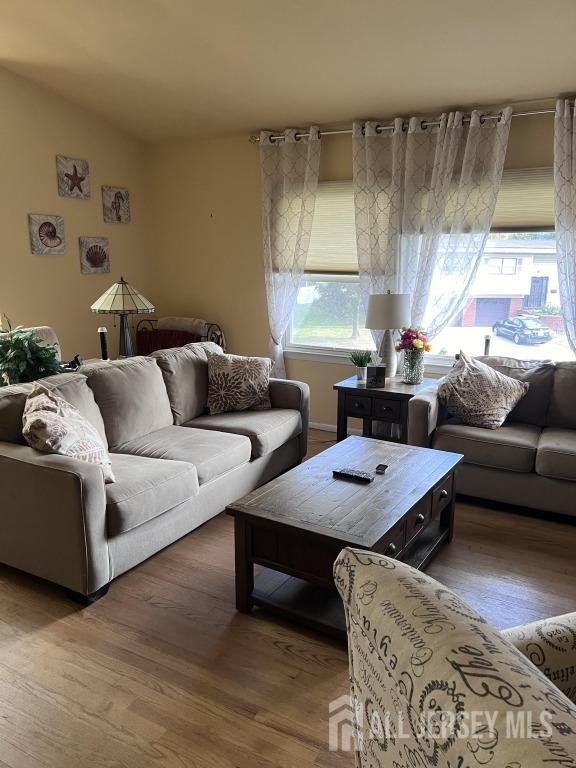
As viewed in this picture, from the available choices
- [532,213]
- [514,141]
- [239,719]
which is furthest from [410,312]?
[239,719]

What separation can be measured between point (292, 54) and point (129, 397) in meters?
2.41

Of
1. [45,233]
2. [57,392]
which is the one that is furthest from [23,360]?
[45,233]

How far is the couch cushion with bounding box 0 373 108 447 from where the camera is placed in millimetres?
2791

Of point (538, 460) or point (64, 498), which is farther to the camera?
point (538, 460)

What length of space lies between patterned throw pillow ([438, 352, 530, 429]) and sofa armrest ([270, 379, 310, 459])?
3.12 feet

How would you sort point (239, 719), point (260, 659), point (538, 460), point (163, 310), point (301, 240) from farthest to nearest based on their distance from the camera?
point (163, 310)
point (301, 240)
point (538, 460)
point (260, 659)
point (239, 719)

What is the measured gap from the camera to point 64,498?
249 centimetres

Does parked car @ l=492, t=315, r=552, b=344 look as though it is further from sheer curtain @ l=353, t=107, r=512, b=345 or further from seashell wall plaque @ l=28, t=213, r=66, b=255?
seashell wall plaque @ l=28, t=213, r=66, b=255

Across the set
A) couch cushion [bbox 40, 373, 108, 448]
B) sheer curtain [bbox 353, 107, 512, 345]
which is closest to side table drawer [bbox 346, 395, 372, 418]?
sheer curtain [bbox 353, 107, 512, 345]

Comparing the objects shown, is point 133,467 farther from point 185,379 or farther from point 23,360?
point 185,379

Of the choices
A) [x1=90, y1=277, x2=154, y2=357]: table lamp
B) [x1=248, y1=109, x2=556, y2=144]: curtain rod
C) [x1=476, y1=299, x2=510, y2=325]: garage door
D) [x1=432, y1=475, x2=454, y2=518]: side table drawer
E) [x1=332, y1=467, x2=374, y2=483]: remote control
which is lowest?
[x1=432, y1=475, x2=454, y2=518]: side table drawer

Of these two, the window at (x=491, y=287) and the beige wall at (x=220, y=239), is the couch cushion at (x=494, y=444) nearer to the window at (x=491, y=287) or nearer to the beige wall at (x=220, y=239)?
the window at (x=491, y=287)

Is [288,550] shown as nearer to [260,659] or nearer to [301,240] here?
[260,659]

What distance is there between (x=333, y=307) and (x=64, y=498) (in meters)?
3.18
